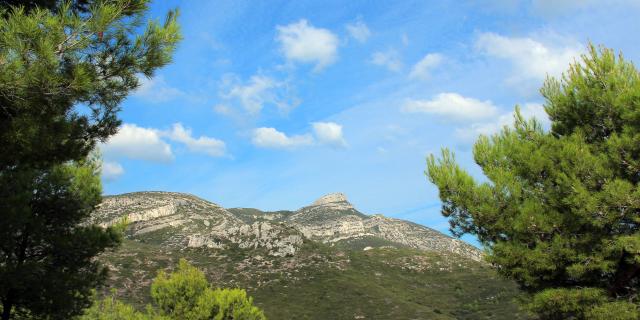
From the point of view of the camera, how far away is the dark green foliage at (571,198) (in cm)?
1078

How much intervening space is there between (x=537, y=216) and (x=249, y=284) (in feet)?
213

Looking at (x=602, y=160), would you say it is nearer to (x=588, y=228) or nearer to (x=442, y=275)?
→ (x=588, y=228)

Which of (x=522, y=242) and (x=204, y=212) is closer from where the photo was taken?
(x=522, y=242)

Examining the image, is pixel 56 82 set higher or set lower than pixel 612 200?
higher

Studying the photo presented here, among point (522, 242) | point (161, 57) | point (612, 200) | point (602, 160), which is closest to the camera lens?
point (161, 57)

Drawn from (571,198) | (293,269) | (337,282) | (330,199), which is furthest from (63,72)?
(330,199)

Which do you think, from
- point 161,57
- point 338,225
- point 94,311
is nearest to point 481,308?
point 94,311

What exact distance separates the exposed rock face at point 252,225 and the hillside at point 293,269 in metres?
0.30

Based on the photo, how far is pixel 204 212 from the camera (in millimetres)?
119688

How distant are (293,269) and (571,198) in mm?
71851

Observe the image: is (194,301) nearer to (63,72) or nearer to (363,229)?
(63,72)

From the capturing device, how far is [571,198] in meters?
11.1

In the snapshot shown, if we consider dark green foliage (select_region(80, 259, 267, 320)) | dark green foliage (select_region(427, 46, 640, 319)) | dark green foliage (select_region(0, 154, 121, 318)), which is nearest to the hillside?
dark green foliage (select_region(80, 259, 267, 320))

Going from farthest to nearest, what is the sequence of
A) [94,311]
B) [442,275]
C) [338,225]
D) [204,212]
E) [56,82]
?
[338,225], [204,212], [442,275], [94,311], [56,82]
